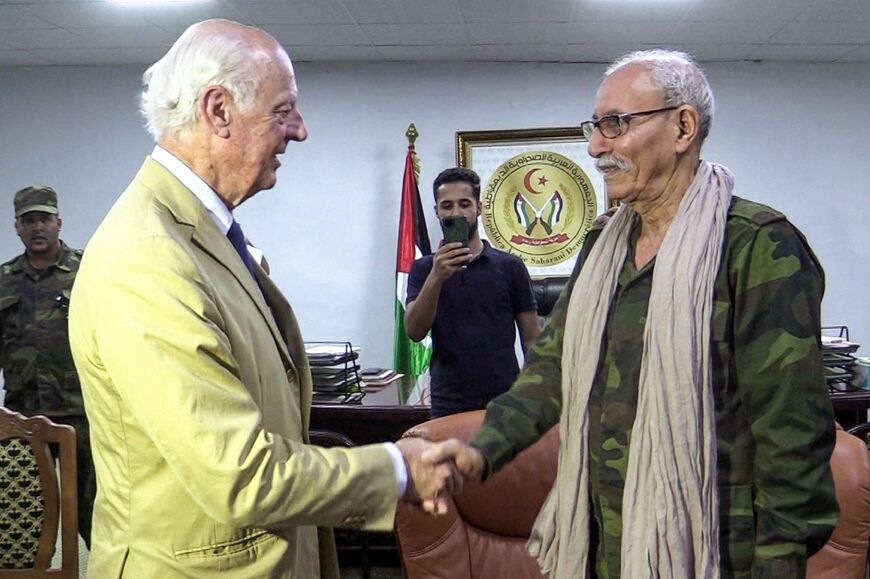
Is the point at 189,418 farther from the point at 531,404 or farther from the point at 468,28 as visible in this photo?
the point at 468,28

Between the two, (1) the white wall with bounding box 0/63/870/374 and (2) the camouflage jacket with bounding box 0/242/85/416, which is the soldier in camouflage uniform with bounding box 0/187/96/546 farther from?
(1) the white wall with bounding box 0/63/870/374

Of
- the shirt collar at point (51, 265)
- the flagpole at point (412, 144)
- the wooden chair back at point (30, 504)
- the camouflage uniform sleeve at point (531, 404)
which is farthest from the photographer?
the flagpole at point (412, 144)

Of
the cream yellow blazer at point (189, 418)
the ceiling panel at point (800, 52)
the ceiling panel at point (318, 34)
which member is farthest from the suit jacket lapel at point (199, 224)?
the ceiling panel at point (800, 52)

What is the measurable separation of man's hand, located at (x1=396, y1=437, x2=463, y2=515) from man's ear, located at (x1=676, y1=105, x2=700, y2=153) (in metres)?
0.72

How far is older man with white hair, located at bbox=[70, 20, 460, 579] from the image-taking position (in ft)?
3.34

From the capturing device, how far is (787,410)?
1180 mm

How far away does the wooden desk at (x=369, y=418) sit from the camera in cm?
307

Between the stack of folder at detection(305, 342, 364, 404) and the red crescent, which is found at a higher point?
the red crescent

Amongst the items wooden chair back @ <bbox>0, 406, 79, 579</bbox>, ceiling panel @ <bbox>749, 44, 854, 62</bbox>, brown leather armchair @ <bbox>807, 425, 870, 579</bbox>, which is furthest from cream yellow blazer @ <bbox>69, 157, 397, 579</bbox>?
ceiling panel @ <bbox>749, 44, 854, 62</bbox>

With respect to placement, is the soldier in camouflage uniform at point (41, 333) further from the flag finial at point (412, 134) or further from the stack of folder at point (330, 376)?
the flag finial at point (412, 134)

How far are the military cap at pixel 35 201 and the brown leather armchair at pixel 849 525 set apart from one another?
10.8ft

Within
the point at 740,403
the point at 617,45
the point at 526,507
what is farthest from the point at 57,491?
the point at 617,45

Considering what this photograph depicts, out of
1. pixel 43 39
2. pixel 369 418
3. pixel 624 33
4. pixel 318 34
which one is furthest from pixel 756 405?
pixel 43 39

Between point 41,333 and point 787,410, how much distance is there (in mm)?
3107
